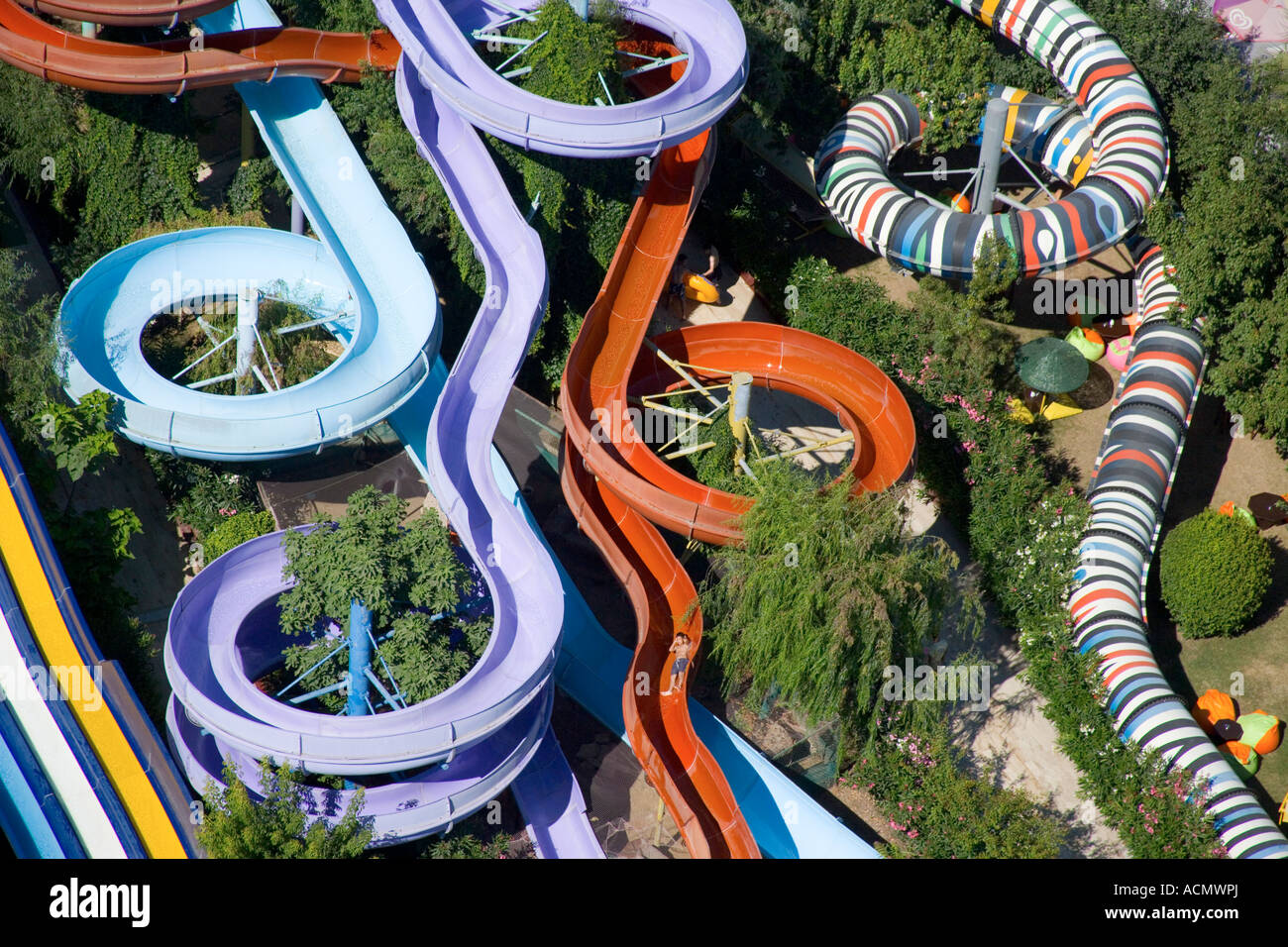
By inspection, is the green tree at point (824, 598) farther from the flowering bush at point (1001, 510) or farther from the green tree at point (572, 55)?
the green tree at point (572, 55)

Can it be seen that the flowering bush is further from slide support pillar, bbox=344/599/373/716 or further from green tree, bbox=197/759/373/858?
green tree, bbox=197/759/373/858

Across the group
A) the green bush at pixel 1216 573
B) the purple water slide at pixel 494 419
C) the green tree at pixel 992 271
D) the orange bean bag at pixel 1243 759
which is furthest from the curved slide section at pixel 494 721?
the green tree at pixel 992 271

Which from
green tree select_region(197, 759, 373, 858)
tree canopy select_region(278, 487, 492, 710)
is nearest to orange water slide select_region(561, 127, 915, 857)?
tree canopy select_region(278, 487, 492, 710)

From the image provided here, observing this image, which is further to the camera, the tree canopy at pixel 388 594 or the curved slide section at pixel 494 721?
the tree canopy at pixel 388 594

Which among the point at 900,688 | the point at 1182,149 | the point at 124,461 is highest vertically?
the point at 1182,149

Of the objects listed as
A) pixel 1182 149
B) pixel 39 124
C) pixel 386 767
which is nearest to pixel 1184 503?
pixel 1182 149

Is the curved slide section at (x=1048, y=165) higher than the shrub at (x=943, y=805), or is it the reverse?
the curved slide section at (x=1048, y=165)
